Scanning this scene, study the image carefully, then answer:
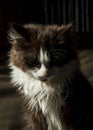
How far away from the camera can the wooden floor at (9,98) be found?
9.50 ft

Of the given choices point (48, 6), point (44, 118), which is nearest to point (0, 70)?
point (44, 118)

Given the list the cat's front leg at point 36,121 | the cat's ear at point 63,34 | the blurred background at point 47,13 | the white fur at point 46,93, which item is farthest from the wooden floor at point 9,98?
the blurred background at point 47,13

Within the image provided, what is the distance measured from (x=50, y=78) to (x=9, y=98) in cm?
77

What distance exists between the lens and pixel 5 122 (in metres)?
2.87

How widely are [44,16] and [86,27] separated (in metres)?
0.48

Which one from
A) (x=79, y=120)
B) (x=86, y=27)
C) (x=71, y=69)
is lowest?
(x=79, y=120)

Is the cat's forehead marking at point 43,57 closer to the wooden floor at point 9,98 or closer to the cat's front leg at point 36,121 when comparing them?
the cat's front leg at point 36,121

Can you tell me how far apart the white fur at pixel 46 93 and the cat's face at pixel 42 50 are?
0.07 meters

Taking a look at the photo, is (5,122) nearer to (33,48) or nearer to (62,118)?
(62,118)

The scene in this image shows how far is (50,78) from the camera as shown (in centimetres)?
247

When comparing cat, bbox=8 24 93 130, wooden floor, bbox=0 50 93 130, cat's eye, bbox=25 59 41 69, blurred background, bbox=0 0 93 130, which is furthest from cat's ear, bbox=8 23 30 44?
blurred background, bbox=0 0 93 130

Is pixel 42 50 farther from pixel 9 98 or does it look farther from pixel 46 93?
pixel 9 98

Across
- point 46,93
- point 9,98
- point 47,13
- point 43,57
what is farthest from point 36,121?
point 47,13

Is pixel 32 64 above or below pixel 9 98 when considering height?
above
